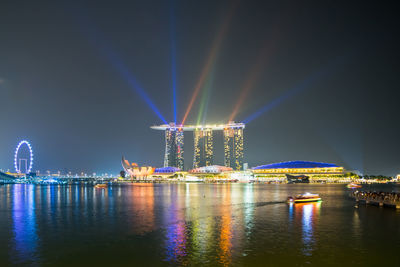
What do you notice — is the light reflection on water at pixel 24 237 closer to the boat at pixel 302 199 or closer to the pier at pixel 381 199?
the boat at pixel 302 199

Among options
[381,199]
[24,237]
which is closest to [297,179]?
[381,199]

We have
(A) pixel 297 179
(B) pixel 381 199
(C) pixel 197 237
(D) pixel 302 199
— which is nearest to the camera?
(C) pixel 197 237

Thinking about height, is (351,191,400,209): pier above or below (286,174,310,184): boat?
above

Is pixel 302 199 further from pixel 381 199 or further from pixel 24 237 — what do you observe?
pixel 24 237

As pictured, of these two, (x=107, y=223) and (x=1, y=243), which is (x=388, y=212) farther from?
(x=1, y=243)

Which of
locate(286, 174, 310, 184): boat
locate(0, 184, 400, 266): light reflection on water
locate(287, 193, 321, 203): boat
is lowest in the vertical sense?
locate(286, 174, 310, 184): boat

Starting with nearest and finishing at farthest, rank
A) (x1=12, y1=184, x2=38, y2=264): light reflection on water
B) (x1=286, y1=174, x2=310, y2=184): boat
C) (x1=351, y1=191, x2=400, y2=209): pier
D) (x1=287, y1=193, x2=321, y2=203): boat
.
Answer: (x1=12, y1=184, x2=38, y2=264): light reflection on water < (x1=351, y1=191, x2=400, y2=209): pier < (x1=287, y1=193, x2=321, y2=203): boat < (x1=286, y1=174, x2=310, y2=184): boat

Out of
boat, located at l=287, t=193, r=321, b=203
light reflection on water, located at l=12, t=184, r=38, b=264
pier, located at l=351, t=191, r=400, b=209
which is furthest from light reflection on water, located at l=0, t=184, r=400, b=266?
boat, located at l=287, t=193, r=321, b=203

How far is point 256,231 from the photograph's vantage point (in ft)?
98.9

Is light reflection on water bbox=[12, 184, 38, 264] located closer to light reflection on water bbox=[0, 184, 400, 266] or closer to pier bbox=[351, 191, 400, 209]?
light reflection on water bbox=[0, 184, 400, 266]

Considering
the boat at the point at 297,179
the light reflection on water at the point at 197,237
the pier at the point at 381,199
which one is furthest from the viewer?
the boat at the point at 297,179

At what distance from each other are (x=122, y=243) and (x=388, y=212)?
3139 centimetres

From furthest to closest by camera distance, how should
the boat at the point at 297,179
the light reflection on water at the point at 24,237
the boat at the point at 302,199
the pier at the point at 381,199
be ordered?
the boat at the point at 297,179, the boat at the point at 302,199, the pier at the point at 381,199, the light reflection on water at the point at 24,237

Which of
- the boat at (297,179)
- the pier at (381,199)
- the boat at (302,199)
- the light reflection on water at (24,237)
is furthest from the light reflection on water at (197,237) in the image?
the boat at (297,179)
